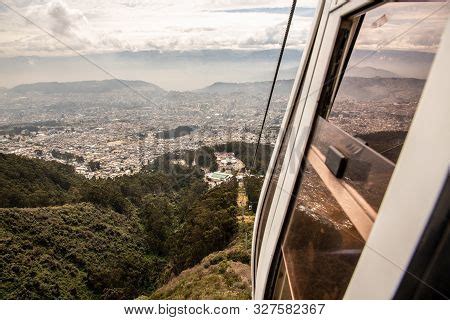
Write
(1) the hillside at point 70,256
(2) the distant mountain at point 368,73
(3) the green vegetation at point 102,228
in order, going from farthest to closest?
(3) the green vegetation at point 102,228 < (1) the hillside at point 70,256 < (2) the distant mountain at point 368,73

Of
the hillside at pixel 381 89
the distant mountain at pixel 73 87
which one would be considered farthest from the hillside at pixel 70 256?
the distant mountain at pixel 73 87

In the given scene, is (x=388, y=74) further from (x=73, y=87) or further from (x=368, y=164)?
(x=73, y=87)

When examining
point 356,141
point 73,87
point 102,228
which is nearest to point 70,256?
point 102,228

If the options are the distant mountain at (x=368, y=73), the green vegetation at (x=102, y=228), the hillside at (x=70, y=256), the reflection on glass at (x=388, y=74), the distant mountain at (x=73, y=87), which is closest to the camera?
the reflection on glass at (x=388, y=74)

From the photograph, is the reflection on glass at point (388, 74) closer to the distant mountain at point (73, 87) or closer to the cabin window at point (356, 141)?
the cabin window at point (356, 141)

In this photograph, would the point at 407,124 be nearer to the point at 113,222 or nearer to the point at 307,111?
the point at 307,111

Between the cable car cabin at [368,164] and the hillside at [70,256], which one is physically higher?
the cable car cabin at [368,164]

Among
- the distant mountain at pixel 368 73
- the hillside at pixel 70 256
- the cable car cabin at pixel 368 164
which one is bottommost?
the hillside at pixel 70 256
